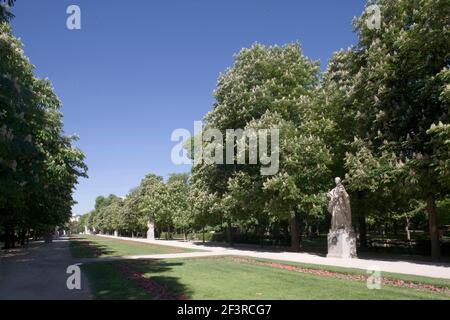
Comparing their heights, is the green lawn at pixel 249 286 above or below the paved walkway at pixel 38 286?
above

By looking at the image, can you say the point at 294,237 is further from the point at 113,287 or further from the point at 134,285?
the point at 113,287

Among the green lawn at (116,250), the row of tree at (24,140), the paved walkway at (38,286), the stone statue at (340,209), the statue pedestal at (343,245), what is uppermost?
the row of tree at (24,140)

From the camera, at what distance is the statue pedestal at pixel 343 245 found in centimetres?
2484

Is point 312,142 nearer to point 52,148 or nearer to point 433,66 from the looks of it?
point 433,66

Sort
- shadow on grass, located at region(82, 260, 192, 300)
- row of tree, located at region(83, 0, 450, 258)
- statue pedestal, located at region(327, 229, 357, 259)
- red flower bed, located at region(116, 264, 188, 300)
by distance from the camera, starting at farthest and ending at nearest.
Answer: statue pedestal, located at region(327, 229, 357, 259), row of tree, located at region(83, 0, 450, 258), shadow on grass, located at region(82, 260, 192, 300), red flower bed, located at region(116, 264, 188, 300)

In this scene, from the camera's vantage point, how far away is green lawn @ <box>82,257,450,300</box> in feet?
39.1

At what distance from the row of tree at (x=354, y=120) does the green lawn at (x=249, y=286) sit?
7.68 meters

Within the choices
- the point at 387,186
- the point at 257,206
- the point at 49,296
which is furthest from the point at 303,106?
the point at 49,296

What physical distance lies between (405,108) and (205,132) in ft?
70.0

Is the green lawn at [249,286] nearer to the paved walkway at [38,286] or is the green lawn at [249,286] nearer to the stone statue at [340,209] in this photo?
the paved walkway at [38,286]

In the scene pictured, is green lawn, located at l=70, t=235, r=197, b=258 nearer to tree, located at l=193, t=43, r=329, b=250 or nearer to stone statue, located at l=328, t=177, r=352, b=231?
tree, located at l=193, t=43, r=329, b=250

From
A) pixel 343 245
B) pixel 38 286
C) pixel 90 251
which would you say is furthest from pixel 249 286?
pixel 90 251

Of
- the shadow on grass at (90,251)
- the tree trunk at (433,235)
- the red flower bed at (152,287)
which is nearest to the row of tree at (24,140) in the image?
the shadow on grass at (90,251)

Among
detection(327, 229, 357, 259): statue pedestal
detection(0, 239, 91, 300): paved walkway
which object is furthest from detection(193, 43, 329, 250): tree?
detection(0, 239, 91, 300): paved walkway
